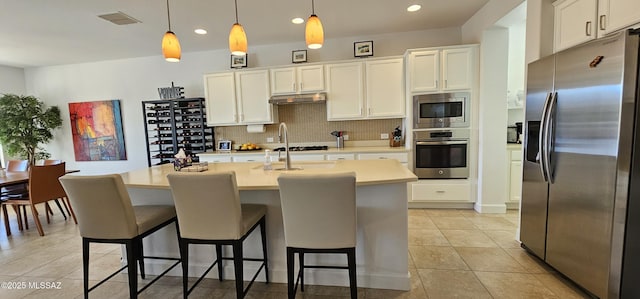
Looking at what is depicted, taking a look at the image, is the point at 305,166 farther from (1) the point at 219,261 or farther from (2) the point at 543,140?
(2) the point at 543,140

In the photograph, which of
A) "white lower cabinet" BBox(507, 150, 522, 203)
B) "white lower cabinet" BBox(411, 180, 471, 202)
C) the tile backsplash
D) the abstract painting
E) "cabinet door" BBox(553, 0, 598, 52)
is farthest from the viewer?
the abstract painting

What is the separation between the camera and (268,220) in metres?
2.24

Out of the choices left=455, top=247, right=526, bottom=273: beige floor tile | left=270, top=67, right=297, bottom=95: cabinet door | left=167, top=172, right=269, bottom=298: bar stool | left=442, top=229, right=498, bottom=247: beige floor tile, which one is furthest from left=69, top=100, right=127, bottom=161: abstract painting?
left=455, top=247, right=526, bottom=273: beige floor tile

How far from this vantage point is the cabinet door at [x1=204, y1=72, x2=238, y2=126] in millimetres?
4551

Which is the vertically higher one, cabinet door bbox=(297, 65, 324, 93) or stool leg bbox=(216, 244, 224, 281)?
cabinet door bbox=(297, 65, 324, 93)

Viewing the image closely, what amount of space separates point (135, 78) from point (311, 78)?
136 inches

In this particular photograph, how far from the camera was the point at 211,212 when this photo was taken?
1.77 m

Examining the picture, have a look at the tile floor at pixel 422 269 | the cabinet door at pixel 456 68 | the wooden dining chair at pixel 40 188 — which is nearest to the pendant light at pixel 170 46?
the tile floor at pixel 422 269

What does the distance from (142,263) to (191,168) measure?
912 mm

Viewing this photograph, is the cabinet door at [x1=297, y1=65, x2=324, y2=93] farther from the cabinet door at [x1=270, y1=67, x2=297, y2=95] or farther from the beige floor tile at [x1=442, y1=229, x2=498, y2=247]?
the beige floor tile at [x1=442, y1=229, x2=498, y2=247]

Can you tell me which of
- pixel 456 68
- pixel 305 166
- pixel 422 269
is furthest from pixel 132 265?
pixel 456 68

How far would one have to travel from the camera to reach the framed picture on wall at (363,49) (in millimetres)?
4348

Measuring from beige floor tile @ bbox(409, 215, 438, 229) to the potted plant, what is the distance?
654cm

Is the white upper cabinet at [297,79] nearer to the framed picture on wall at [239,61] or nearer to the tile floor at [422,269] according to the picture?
the framed picture on wall at [239,61]
